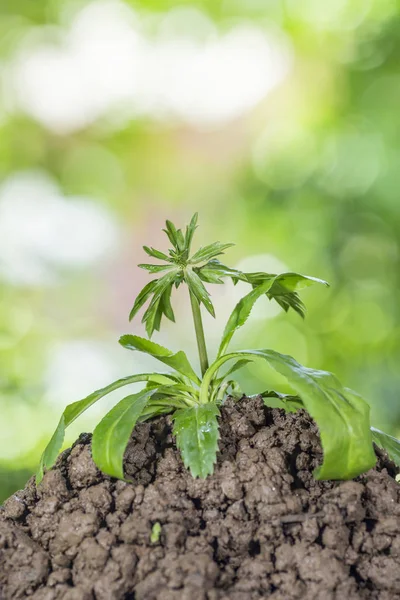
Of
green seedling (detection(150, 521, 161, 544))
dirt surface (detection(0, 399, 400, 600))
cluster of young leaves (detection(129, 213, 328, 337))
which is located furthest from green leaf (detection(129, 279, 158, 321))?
green seedling (detection(150, 521, 161, 544))

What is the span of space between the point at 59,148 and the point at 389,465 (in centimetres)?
246

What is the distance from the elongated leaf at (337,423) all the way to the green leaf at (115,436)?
0.23 metres

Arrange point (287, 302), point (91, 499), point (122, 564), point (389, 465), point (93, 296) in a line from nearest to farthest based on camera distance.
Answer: point (122, 564) → point (91, 499) → point (389, 465) → point (287, 302) → point (93, 296)

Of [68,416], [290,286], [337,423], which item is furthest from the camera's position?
[290,286]

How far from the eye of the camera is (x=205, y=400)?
1.11 m

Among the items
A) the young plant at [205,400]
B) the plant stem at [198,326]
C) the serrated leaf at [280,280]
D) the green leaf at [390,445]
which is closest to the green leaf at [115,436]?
the young plant at [205,400]

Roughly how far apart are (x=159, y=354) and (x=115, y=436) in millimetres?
197

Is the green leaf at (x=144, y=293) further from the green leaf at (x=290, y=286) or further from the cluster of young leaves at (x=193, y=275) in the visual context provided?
the green leaf at (x=290, y=286)

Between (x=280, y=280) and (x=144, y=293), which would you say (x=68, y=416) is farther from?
(x=280, y=280)

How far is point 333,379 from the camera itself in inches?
39.7

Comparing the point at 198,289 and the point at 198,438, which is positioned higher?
the point at 198,289

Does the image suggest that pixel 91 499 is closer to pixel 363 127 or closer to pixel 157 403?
pixel 157 403

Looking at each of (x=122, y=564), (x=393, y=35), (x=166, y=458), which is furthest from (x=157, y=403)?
(x=393, y=35)

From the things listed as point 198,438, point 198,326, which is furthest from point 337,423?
point 198,326
